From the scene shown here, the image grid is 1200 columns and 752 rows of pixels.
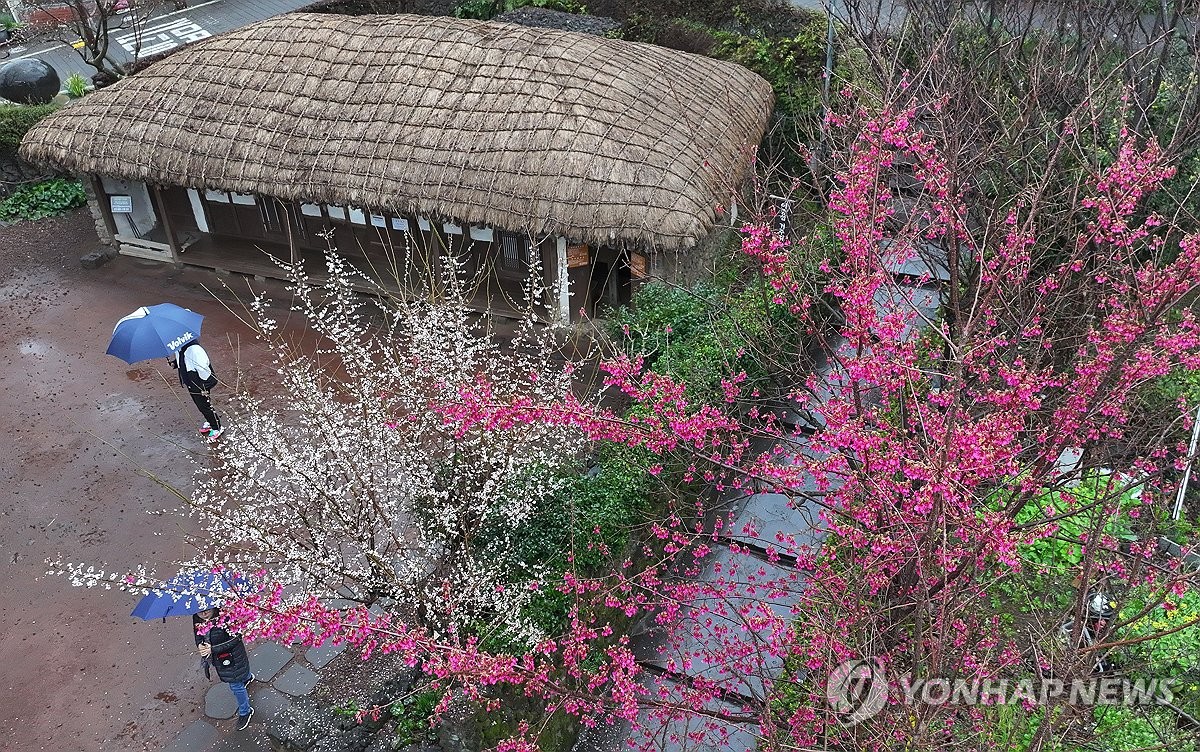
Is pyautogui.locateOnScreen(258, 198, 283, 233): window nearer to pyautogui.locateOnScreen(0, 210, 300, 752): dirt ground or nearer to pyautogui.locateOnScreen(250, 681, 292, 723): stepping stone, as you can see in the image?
pyautogui.locateOnScreen(0, 210, 300, 752): dirt ground

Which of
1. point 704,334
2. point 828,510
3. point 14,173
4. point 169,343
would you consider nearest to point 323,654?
point 169,343

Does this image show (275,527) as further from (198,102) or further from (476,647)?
(198,102)

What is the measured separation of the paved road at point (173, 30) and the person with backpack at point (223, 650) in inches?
799

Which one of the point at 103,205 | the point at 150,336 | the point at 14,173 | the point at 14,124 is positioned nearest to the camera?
the point at 150,336

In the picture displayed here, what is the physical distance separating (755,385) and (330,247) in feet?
26.6

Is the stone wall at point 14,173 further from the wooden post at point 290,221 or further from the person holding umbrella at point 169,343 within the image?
the person holding umbrella at point 169,343

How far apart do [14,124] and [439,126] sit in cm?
1054

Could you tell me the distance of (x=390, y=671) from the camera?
7973 millimetres

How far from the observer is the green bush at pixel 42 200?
1742 centimetres

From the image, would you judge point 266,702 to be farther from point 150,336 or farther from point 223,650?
point 150,336

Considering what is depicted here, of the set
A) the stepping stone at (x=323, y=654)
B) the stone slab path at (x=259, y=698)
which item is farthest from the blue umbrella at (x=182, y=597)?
the stepping stone at (x=323, y=654)

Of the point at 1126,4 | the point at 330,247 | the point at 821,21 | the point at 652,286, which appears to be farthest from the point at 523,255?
the point at 1126,4

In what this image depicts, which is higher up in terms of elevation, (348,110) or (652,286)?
(348,110)

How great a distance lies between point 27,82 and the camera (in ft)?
59.1
